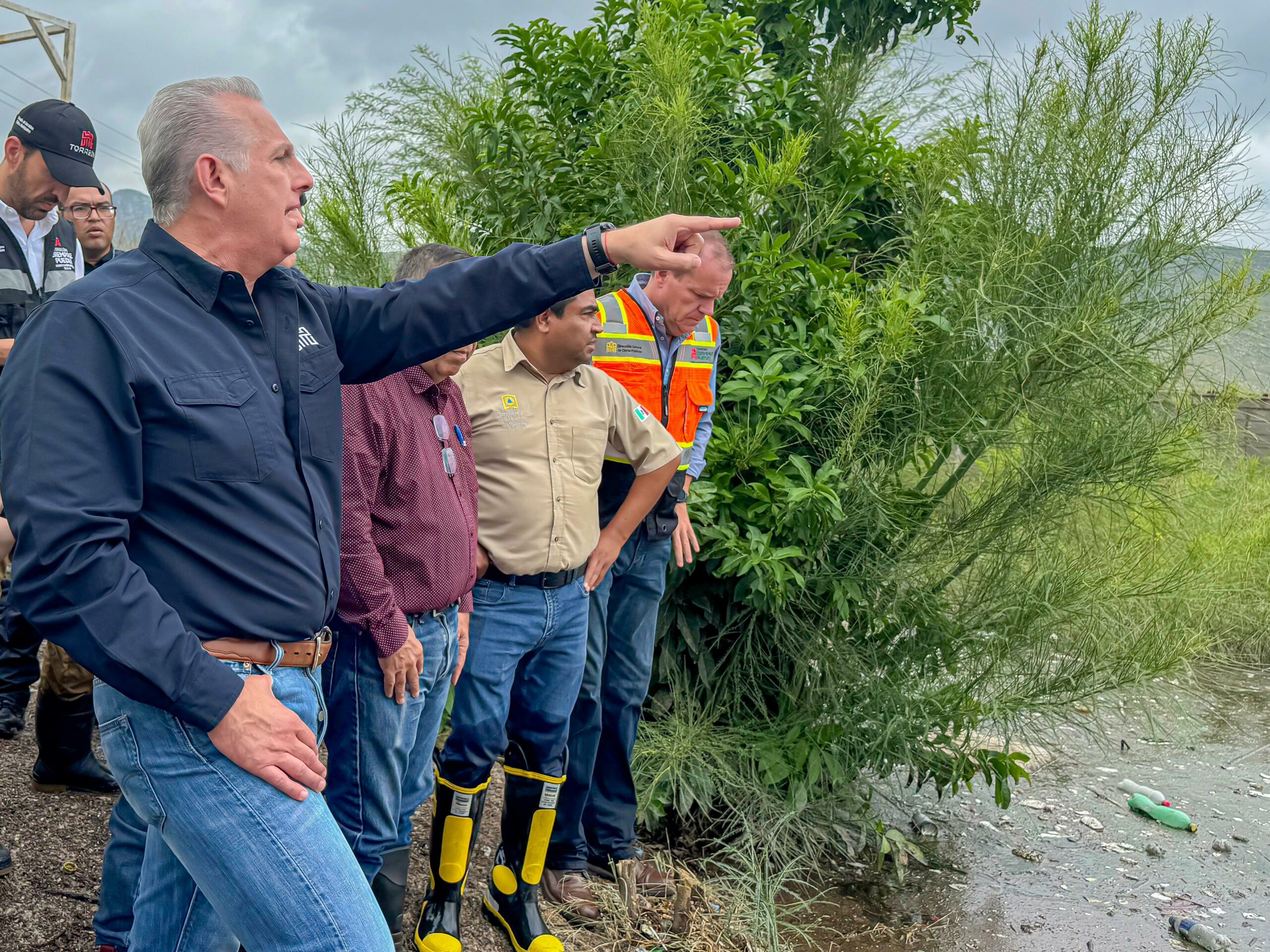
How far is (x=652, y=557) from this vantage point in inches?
141

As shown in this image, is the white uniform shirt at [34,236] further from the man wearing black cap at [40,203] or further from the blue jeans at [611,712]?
the blue jeans at [611,712]

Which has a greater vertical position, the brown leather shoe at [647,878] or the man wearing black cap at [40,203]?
the man wearing black cap at [40,203]

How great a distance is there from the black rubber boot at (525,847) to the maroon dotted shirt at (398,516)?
2.57 ft

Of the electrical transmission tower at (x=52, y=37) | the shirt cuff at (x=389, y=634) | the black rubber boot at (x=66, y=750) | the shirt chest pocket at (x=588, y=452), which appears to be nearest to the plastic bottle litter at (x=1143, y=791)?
the shirt chest pocket at (x=588, y=452)

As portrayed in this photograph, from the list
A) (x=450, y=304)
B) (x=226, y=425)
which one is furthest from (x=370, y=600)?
Answer: (x=226, y=425)

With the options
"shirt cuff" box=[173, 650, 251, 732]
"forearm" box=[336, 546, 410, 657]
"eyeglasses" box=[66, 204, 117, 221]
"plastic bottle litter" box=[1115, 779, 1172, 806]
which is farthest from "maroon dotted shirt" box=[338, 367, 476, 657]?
"plastic bottle litter" box=[1115, 779, 1172, 806]

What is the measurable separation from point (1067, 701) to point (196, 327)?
3.73 metres

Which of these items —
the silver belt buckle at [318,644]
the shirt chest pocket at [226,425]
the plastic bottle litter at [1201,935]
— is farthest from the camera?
the plastic bottle litter at [1201,935]

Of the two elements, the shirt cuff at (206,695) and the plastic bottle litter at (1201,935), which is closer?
the shirt cuff at (206,695)

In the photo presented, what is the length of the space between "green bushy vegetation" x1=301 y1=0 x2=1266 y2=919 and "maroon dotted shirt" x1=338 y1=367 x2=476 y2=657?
151cm

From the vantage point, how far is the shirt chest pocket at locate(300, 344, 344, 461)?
175cm

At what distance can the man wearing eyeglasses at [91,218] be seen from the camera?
146 inches

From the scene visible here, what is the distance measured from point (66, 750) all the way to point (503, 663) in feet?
4.91

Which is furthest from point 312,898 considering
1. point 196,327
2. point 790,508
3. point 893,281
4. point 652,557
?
point 893,281
